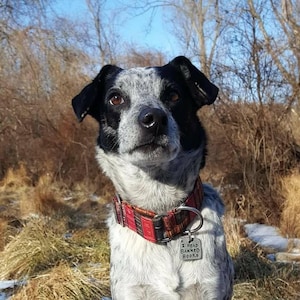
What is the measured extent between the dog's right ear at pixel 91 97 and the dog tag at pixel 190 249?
0.86 m

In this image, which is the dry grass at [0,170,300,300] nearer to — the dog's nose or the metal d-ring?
the metal d-ring

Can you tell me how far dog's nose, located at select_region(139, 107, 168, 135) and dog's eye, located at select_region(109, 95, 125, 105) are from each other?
0.35 metres

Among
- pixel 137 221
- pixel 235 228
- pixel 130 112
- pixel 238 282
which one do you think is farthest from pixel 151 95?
pixel 235 228

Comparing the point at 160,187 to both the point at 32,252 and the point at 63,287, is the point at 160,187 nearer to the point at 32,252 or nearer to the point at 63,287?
the point at 63,287

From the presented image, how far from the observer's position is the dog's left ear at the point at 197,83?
264 centimetres

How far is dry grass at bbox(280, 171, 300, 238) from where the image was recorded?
20.6 ft

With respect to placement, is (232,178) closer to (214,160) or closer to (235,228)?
(214,160)

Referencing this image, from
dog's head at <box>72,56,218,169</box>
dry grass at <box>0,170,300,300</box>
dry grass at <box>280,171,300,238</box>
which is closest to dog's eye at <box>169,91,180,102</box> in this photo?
dog's head at <box>72,56,218,169</box>

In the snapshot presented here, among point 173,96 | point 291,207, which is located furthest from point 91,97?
point 291,207

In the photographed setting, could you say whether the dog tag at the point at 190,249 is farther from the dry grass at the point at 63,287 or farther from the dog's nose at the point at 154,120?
the dry grass at the point at 63,287

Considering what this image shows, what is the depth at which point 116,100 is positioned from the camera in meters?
2.67

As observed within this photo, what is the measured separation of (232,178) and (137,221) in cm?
535

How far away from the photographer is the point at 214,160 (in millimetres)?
8234

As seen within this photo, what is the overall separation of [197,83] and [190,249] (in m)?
0.89
